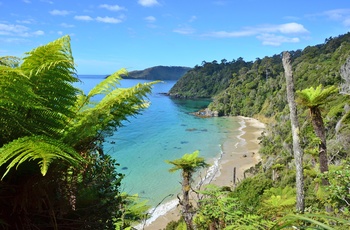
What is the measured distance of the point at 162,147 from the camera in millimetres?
36125

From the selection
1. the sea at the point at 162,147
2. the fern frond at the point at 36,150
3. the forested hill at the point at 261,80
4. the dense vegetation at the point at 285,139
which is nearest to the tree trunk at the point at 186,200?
the dense vegetation at the point at 285,139

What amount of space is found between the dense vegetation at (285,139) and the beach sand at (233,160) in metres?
1.55

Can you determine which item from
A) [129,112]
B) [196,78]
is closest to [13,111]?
[129,112]

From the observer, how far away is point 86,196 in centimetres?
212

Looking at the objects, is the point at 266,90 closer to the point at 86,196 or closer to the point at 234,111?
the point at 234,111

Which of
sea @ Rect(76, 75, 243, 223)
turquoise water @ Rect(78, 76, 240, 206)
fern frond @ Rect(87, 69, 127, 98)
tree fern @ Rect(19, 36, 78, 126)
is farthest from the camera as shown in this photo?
turquoise water @ Rect(78, 76, 240, 206)

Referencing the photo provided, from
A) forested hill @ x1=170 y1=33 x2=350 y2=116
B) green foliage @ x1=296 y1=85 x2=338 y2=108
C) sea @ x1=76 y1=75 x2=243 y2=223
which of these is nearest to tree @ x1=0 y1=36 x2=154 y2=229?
green foliage @ x1=296 y1=85 x2=338 y2=108

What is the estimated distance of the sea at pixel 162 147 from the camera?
23.7 metres

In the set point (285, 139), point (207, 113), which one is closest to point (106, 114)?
point (285, 139)

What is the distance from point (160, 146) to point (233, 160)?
30.3 ft

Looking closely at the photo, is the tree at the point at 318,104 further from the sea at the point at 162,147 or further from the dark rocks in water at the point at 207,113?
the dark rocks in water at the point at 207,113

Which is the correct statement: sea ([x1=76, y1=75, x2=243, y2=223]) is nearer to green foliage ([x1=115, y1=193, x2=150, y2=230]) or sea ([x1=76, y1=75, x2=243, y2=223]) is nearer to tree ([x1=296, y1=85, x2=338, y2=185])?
tree ([x1=296, y1=85, x2=338, y2=185])

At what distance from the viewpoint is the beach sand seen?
19.0 metres

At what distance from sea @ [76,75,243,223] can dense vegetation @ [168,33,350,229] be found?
16.5 ft
